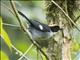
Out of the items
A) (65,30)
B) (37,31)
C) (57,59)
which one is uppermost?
(37,31)

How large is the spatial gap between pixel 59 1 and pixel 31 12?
306 mm

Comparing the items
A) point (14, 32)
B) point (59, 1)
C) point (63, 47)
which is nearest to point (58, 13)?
point (59, 1)

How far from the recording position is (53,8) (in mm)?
1322

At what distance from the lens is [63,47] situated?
1.17 m

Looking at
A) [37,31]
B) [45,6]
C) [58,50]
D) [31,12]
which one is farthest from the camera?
[45,6]

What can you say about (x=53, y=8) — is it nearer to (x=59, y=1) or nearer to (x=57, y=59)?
(x=59, y=1)

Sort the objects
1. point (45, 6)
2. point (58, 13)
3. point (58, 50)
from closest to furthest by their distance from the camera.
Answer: point (58, 50)
point (58, 13)
point (45, 6)

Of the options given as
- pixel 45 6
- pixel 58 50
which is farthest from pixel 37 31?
pixel 45 6

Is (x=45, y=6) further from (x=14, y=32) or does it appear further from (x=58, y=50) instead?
(x=14, y=32)

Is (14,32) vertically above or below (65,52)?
above

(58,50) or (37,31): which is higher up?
(37,31)

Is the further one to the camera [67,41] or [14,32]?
[67,41]

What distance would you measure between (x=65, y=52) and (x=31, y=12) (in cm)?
26

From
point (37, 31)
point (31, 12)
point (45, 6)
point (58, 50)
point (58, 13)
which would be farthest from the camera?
point (45, 6)
